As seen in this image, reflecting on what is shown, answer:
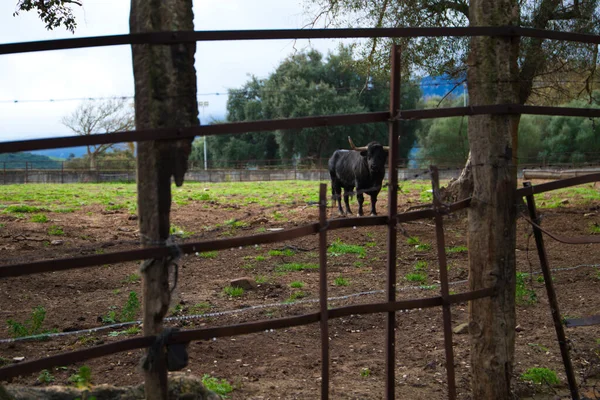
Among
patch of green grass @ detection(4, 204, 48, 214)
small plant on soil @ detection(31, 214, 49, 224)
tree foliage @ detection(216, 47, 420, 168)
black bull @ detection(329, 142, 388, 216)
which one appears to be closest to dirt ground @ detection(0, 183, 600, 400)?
small plant on soil @ detection(31, 214, 49, 224)

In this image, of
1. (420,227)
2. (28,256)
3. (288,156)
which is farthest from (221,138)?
(28,256)

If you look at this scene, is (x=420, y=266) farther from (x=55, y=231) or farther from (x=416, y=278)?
(x=55, y=231)

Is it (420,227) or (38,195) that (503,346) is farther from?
(38,195)

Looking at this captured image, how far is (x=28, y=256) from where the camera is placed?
30.9 feet

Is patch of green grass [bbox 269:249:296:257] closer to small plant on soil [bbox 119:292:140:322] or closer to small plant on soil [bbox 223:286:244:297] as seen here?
small plant on soil [bbox 223:286:244:297]

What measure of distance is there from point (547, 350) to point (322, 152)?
122 feet

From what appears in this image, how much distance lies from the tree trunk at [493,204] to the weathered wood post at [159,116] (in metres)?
1.72

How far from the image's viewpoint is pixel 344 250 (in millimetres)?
10711

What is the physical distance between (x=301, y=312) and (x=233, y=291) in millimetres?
1113

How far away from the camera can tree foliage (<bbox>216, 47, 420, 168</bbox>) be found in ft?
133

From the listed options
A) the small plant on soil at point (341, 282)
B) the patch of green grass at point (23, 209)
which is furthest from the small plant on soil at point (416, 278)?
the patch of green grass at point (23, 209)

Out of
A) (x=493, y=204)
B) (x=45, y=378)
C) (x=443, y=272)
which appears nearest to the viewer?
(x=443, y=272)

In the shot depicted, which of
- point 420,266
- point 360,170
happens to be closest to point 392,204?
point 420,266

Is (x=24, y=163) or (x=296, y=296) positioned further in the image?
(x=24, y=163)
